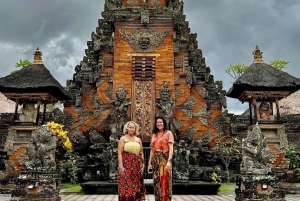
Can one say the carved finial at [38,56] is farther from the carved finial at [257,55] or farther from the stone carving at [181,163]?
the carved finial at [257,55]

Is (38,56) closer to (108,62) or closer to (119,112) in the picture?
(108,62)

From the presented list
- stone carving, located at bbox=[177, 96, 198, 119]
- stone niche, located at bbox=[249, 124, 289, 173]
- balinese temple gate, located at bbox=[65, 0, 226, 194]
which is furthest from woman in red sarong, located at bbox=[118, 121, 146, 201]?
stone carving, located at bbox=[177, 96, 198, 119]

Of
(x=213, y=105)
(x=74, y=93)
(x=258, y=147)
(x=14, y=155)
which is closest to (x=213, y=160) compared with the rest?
(x=213, y=105)

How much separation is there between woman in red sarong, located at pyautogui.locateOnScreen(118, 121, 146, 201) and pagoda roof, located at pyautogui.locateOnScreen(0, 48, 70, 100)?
26.5 ft

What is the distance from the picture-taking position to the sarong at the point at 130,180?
6.04 m

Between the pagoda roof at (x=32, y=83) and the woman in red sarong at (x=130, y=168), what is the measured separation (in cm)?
809

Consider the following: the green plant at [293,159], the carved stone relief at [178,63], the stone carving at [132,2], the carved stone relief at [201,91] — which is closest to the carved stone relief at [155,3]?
the stone carving at [132,2]

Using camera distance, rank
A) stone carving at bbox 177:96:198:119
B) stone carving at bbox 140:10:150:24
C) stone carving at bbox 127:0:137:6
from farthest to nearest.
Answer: stone carving at bbox 127:0:137:6, stone carving at bbox 140:10:150:24, stone carving at bbox 177:96:198:119

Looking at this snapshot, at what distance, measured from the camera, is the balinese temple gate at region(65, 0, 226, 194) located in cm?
1458

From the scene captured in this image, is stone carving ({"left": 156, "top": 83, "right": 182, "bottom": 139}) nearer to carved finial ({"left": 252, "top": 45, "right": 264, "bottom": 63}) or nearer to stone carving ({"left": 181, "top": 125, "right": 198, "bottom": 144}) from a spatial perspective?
stone carving ({"left": 181, "top": 125, "right": 198, "bottom": 144})

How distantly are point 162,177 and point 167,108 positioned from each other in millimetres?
7482

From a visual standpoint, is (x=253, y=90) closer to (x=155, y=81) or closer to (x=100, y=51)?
(x=155, y=81)

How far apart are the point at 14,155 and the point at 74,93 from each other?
13.7ft

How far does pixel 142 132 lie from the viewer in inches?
561
